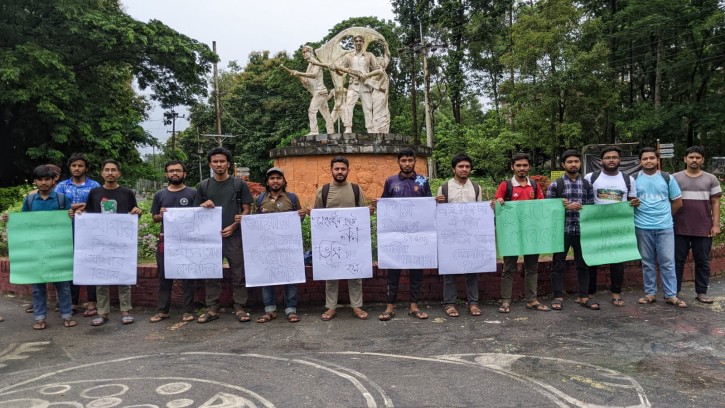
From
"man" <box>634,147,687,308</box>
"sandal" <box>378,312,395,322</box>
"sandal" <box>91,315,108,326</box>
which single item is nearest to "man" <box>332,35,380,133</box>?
"man" <box>634,147,687,308</box>

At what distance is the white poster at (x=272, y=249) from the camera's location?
5.58 m

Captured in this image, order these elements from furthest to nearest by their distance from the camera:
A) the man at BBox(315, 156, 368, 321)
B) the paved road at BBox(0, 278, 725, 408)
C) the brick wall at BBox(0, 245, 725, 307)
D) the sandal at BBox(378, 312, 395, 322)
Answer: the brick wall at BBox(0, 245, 725, 307) → the man at BBox(315, 156, 368, 321) → the sandal at BBox(378, 312, 395, 322) → the paved road at BBox(0, 278, 725, 408)

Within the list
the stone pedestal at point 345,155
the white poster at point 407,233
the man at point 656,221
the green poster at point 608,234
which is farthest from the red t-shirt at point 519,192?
the stone pedestal at point 345,155

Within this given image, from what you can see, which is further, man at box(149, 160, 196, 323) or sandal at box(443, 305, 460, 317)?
man at box(149, 160, 196, 323)

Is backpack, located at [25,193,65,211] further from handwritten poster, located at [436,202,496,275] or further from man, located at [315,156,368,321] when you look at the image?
handwritten poster, located at [436,202,496,275]

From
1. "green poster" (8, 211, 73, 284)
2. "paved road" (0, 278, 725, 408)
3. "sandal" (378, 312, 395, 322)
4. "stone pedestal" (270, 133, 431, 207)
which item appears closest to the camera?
"paved road" (0, 278, 725, 408)

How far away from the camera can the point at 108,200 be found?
5.65 m

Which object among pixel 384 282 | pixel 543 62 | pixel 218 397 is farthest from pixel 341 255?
pixel 543 62

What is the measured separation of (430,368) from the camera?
13.2 feet

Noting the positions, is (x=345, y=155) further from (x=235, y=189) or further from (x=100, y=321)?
(x=100, y=321)

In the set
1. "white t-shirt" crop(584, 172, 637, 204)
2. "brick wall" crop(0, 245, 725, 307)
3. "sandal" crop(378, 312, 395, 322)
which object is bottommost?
"sandal" crop(378, 312, 395, 322)

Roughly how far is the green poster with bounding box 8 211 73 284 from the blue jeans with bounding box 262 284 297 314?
210cm

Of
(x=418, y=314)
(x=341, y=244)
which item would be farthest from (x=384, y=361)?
(x=341, y=244)

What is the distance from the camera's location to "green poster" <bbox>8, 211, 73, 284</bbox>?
555 centimetres
